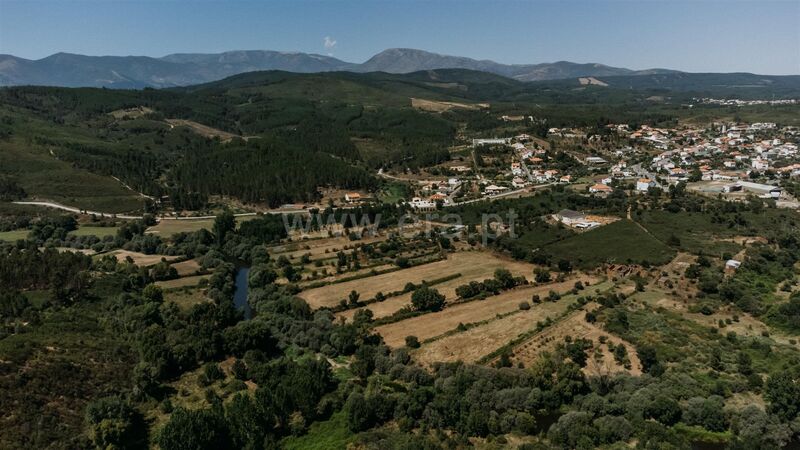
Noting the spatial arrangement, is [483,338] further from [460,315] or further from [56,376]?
[56,376]

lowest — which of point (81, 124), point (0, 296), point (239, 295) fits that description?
point (239, 295)

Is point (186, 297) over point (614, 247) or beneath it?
beneath

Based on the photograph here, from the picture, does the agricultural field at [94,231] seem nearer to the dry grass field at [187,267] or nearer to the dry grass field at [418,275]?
the dry grass field at [187,267]

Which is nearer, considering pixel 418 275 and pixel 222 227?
pixel 418 275

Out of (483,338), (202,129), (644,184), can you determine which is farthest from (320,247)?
(202,129)

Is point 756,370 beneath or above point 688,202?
beneath

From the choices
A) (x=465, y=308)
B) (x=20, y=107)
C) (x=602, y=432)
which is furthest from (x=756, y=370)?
(x=20, y=107)

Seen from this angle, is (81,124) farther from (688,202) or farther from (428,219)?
(688,202)

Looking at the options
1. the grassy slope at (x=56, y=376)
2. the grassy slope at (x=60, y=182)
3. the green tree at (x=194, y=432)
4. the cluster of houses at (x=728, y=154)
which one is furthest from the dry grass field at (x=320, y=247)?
the cluster of houses at (x=728, y=154)
